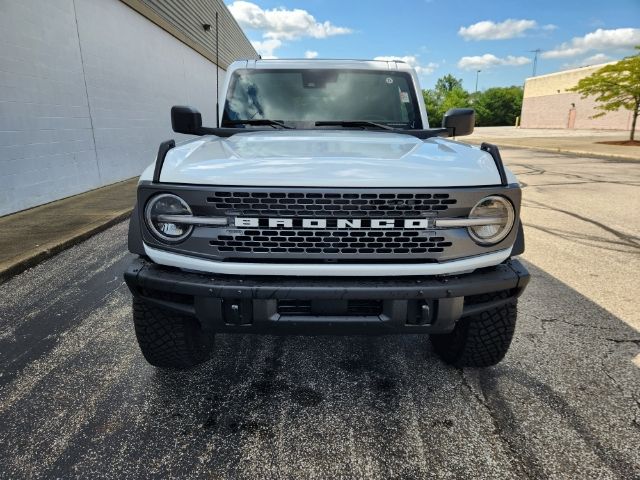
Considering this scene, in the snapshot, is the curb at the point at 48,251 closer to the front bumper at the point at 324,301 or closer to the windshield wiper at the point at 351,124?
the front bumper at the point at 324,301

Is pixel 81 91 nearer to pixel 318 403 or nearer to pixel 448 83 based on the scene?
pixel 318 403

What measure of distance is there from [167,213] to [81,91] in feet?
27.2

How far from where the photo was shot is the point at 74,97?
336 inches

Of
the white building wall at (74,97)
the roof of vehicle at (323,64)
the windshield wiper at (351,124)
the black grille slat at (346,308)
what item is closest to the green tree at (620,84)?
the white building wall at (74,97)

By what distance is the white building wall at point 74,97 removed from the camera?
686 centimetres

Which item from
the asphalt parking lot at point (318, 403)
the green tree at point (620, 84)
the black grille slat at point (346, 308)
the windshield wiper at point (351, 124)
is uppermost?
the green tree at point (620, 84)

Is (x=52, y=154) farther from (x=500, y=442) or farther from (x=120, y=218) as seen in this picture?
(x=500, y=442)

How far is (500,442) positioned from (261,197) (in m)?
1.58

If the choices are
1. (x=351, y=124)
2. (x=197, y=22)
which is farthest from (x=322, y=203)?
(x=197, y=22)

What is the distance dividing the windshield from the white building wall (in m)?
4.92

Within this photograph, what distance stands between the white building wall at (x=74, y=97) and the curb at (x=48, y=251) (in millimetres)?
1694

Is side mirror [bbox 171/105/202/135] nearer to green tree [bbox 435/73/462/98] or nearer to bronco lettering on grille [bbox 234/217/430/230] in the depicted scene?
bronco lettering on grille [bbox 234/217/430/230]

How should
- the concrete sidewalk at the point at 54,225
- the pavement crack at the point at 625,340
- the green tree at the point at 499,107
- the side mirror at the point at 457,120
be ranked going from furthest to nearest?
1. the green tree at the point at 499,107
2. the concrete sidewalk at the point at 54,225
3. the side mirror at the point at 457,120
4. the pavement crack at the point at 625,340

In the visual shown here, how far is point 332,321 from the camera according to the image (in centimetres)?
202
